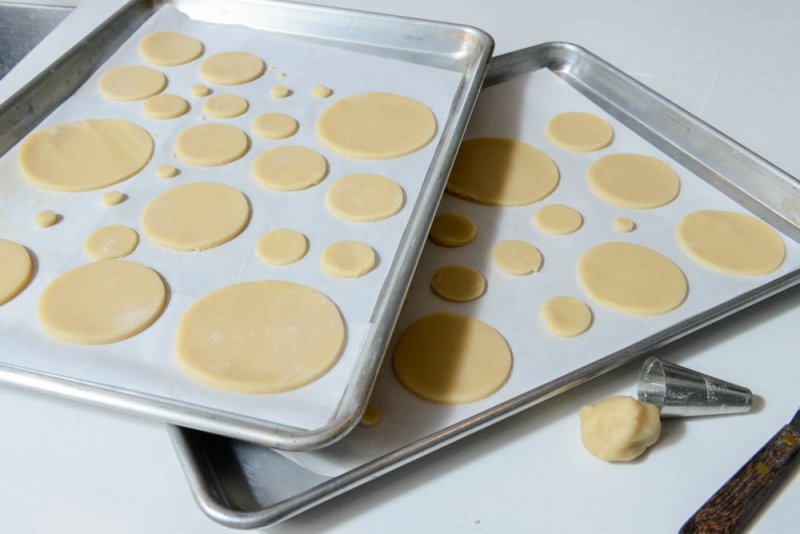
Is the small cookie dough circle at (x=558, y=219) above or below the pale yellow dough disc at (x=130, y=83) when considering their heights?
above

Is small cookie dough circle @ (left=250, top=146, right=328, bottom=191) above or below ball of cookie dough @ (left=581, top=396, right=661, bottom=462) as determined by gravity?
below

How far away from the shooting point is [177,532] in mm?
716

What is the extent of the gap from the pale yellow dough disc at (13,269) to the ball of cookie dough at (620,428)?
66 cm

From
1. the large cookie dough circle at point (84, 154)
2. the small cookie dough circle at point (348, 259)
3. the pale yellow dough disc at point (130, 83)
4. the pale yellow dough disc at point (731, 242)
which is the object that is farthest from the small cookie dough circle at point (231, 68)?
the pale yellow dough disc at point (731, 242)

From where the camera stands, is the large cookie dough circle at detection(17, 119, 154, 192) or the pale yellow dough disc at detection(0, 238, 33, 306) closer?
the pale yellow dough disc at detection(0, 238, 33, 306)

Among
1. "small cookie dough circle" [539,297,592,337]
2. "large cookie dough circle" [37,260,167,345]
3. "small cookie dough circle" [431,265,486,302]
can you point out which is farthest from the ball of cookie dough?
"large cookie dough circle" [37,260,167,345]

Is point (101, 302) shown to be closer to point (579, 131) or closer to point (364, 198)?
point (364, 198)

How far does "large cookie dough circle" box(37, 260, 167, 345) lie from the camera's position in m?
0.83

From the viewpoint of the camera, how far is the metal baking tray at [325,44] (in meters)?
0.71

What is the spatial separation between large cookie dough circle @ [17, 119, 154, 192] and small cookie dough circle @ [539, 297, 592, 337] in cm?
60

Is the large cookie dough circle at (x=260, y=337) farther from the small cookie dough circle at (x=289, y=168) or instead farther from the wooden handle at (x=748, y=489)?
the wooden handle at (x=748, y=489)

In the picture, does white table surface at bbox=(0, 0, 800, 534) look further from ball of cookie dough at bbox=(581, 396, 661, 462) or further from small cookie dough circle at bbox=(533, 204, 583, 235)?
small cookie dough circle at bbox=(533, 204, 583, 235)

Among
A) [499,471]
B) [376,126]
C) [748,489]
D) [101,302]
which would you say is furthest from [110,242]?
[748,489]

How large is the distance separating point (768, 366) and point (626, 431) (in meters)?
0.26
